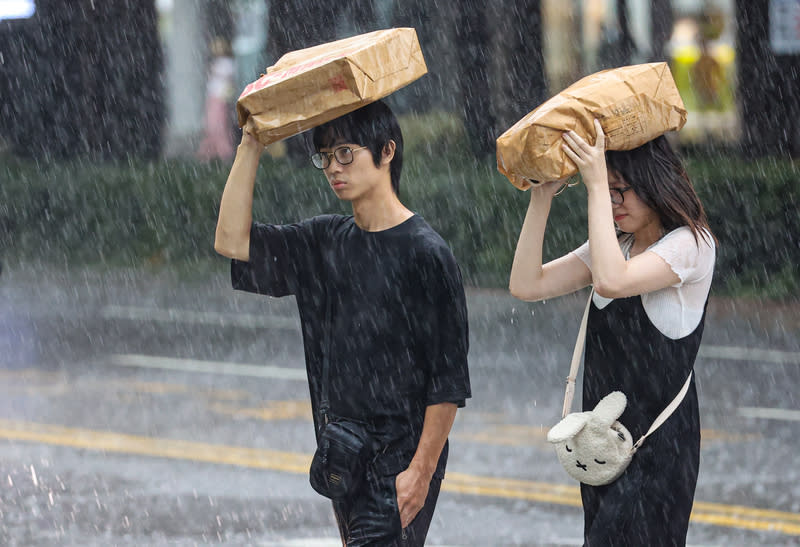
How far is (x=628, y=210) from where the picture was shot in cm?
365

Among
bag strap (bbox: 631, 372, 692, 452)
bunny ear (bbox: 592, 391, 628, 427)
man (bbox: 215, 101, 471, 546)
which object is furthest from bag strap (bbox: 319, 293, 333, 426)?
bag strap (bbox: 631, 372, 692, 452)

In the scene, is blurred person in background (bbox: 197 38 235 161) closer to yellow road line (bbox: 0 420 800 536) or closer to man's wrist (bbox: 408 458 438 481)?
yellow road line (bbox: 0 420 800 536)

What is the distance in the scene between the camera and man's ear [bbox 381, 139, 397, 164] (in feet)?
12.4

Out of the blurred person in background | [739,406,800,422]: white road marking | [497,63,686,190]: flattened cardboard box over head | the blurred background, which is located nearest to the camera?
[497,63,686,190]: flattened cardboard box over head

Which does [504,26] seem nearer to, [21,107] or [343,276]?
[21,107]

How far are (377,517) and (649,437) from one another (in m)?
0.79

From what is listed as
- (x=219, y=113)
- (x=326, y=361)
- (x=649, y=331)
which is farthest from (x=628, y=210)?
(x=219, y=113)

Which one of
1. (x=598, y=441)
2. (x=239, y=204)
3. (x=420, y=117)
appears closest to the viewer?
(x=598, y=441)

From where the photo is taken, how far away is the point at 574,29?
864 inches

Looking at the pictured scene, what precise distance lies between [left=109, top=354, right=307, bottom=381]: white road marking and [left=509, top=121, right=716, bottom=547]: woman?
6907 mm

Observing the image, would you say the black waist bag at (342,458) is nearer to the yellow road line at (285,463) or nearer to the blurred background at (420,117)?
the yellow road line at (285,463)

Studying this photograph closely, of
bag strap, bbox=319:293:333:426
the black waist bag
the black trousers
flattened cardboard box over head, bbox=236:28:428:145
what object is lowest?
the black trousers

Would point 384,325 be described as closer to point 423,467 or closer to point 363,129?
point 423,467

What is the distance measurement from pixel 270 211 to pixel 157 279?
186cm
